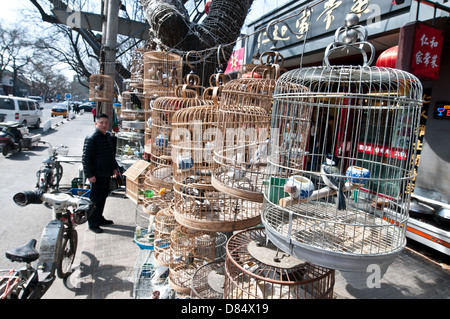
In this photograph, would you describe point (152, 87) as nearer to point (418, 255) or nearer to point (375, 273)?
point (375, 273)

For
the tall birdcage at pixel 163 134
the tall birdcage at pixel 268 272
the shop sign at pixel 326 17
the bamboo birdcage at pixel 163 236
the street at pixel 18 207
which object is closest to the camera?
the tall birdcage at pixel 268 272

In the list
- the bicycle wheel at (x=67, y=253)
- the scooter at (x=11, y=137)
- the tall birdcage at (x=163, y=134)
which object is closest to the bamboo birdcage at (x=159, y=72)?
the tall birdcage at (x=163, y=134)

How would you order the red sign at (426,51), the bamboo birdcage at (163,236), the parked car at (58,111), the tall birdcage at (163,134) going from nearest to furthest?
the bamboo birdcage at (163,236) → the red sign at (426,51) → the tall birdcage at (163,134) → the parked car at (58,111)

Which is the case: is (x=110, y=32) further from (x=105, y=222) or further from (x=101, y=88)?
(x=105, y=222)

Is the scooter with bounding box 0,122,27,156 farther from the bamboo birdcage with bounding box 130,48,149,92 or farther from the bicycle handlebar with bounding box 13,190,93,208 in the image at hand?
the bicycle handlebar with bounding box 13,190,93,208

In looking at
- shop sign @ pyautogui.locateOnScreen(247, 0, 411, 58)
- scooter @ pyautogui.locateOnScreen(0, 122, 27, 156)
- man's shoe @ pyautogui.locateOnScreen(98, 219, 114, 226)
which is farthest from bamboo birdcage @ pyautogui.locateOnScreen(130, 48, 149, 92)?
scooter @ pyautogui.locateOnScreen(0, 122, 27, 156)

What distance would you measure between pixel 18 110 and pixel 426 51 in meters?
16.8

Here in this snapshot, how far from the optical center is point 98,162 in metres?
4.32

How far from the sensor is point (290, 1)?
20.5 feet

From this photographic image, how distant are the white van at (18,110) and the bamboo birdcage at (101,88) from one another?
7.42m

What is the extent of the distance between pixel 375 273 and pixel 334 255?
262mm

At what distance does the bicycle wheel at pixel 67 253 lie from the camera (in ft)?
10.2

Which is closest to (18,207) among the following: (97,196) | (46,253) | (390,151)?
(97,196)

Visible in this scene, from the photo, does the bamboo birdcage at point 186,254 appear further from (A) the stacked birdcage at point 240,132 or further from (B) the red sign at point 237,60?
(B) the red sign at point 237,60
